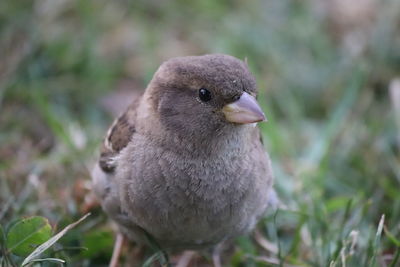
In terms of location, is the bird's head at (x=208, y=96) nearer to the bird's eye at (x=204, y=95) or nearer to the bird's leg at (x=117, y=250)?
the bird's eye at (x=204, y=95)

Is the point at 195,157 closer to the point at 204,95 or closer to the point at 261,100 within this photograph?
the point at 204,95

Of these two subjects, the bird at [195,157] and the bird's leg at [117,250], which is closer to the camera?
the bird at [195,157]

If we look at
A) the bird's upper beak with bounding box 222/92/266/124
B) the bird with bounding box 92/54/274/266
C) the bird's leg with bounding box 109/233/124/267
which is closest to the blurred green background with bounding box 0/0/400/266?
the bird's leg with bounding box 109/233/124/267

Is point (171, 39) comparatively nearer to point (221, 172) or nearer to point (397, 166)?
point (397, 166)

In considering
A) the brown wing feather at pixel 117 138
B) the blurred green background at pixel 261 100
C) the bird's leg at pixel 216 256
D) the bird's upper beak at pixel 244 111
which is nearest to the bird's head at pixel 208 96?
the bird's upper beak at pixel 244 111

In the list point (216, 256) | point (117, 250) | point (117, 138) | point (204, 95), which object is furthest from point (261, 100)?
point (204, 95)

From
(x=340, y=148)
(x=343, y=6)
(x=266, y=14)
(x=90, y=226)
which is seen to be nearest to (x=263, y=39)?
(x=266, y=14)

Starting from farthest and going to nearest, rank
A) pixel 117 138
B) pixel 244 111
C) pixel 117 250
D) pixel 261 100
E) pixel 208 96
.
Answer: pixel 261 100
pixel 117 250
pixel 117 138
pixel 208 96
pixel 244 111

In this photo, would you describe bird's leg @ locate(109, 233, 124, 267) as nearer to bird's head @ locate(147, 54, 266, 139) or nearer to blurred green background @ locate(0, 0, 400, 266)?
blurred green background @ locate(0, 0, 400, 266)
